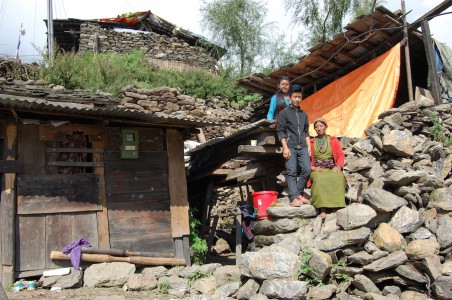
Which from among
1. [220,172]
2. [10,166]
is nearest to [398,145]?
[220,172]

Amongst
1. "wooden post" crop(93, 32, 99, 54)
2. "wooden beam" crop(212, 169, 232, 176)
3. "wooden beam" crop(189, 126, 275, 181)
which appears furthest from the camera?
"wooden post" crop(93, 32, 99, 54)

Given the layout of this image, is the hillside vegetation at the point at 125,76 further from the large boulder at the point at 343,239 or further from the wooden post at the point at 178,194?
the large boulder at the point at 343,239

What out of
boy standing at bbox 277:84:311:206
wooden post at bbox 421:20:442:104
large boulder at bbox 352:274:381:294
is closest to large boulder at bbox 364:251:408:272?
large boulder at bbox 352:274:381:294

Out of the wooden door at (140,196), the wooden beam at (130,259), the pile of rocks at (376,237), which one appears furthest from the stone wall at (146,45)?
the pile of rocks at (376,237)

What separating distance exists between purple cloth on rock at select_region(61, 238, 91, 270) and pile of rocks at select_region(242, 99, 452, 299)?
2528 mm

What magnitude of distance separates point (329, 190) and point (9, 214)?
180 inches

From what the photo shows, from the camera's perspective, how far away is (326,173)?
6.42 metres

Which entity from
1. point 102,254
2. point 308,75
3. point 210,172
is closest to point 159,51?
point 308,75

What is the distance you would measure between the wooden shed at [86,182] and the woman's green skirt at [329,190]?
2.40 meters

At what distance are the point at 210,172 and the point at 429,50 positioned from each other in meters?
5.03

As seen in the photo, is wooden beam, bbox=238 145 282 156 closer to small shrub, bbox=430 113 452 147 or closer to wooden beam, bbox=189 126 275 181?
wooden beam, bbox=189 126 275 181

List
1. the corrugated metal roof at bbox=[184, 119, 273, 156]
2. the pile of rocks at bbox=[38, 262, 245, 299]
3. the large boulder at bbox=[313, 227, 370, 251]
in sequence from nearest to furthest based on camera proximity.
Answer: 1. the large boulder at bbox=[313, 227, 370, 251]
2. the pile of rocks at bbox=[38, 262, 245, 299]
3. the corrugated metal roof at bbox=[184, 119, 273, 156]

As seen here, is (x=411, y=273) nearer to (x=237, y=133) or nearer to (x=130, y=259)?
(x=237, y=133)

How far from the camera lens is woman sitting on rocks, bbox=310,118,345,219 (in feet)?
20.7
